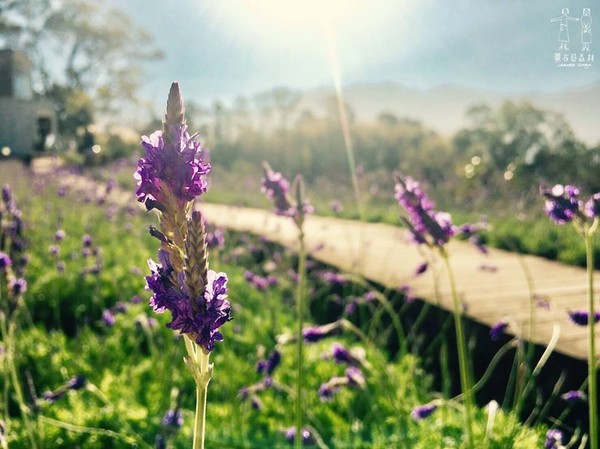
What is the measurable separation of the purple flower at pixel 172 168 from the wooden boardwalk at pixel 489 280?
59.9 inches

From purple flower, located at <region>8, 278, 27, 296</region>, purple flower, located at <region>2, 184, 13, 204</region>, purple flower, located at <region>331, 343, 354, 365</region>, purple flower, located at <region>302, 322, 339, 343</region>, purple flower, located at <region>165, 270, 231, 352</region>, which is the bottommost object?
purple flower, located at <region>331, 343, 354, 365</region>

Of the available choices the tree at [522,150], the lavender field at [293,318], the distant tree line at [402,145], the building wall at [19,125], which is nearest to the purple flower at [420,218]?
the lavender field at [293,318]

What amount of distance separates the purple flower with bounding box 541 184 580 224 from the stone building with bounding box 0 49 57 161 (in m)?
29.3

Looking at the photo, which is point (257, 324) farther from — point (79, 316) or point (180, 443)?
point (180, 443)

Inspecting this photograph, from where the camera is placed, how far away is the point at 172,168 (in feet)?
2.37

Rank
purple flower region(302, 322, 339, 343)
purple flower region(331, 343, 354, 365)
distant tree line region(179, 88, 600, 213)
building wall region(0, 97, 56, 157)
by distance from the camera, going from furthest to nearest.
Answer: building wall region(0, 97, 56, 157) → distant tree line region(179, 88, 600, 213) → purple flower region(331, 343, 354, 365) → purple flower region(302, 322, 339, 343)

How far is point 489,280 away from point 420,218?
130 inches

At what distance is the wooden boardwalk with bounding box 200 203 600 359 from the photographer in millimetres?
3262

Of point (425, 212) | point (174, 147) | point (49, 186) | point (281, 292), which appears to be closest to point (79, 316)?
point (281, 292)

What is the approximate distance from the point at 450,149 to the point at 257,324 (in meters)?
20.4

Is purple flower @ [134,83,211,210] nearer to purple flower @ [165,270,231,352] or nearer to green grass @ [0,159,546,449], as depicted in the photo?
purple flower @ [165,270,231,352]

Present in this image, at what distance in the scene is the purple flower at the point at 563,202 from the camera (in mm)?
1657

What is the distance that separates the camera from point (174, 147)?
2.39 ft

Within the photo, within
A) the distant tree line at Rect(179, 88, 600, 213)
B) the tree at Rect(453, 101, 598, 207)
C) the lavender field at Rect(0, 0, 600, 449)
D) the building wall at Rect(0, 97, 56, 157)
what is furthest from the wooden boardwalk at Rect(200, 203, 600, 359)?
the building wall at Rect(0, 97, 56, 157)
